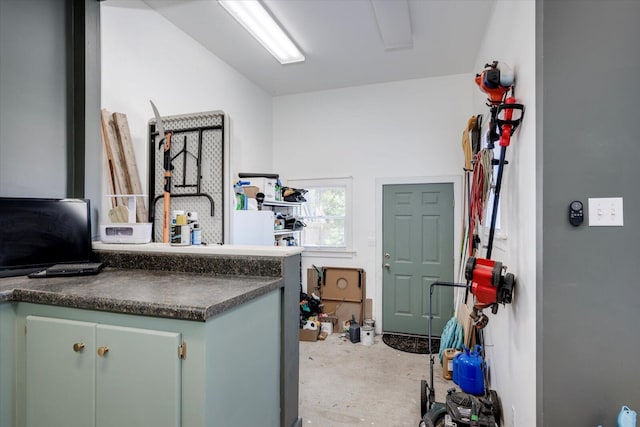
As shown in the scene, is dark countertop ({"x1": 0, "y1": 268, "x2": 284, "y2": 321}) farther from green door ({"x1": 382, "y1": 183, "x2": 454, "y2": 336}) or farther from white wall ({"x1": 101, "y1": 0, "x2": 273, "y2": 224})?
green door ({"x1": 382, "y1": 183, "x2": 454, "y2": 336})

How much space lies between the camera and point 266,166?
15.9 ft

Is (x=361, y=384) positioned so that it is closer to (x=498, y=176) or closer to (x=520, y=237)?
(x=520, y=237)

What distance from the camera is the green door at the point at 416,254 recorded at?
Result: 4.17 metres

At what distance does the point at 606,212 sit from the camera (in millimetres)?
1563

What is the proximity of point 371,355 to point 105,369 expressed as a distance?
2.96 m

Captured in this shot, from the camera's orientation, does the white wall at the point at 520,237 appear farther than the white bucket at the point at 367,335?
No

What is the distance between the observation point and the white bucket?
3.93m

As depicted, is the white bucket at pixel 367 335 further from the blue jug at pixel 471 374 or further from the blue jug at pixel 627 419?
the blue jug at pixel 627 419

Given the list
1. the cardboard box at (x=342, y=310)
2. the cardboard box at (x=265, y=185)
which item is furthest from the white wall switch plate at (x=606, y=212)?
the cardboard box at (x=342, y=310)

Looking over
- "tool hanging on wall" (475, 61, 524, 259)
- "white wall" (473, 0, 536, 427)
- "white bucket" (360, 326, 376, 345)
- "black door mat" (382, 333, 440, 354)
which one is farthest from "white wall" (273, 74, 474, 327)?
"tool hanging on wall" (475, 61, 524, 259)

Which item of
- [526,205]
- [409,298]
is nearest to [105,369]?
[526,205]

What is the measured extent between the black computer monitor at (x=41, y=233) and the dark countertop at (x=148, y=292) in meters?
0.14

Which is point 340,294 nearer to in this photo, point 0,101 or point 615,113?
point 615,113

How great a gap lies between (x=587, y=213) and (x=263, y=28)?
309cm
